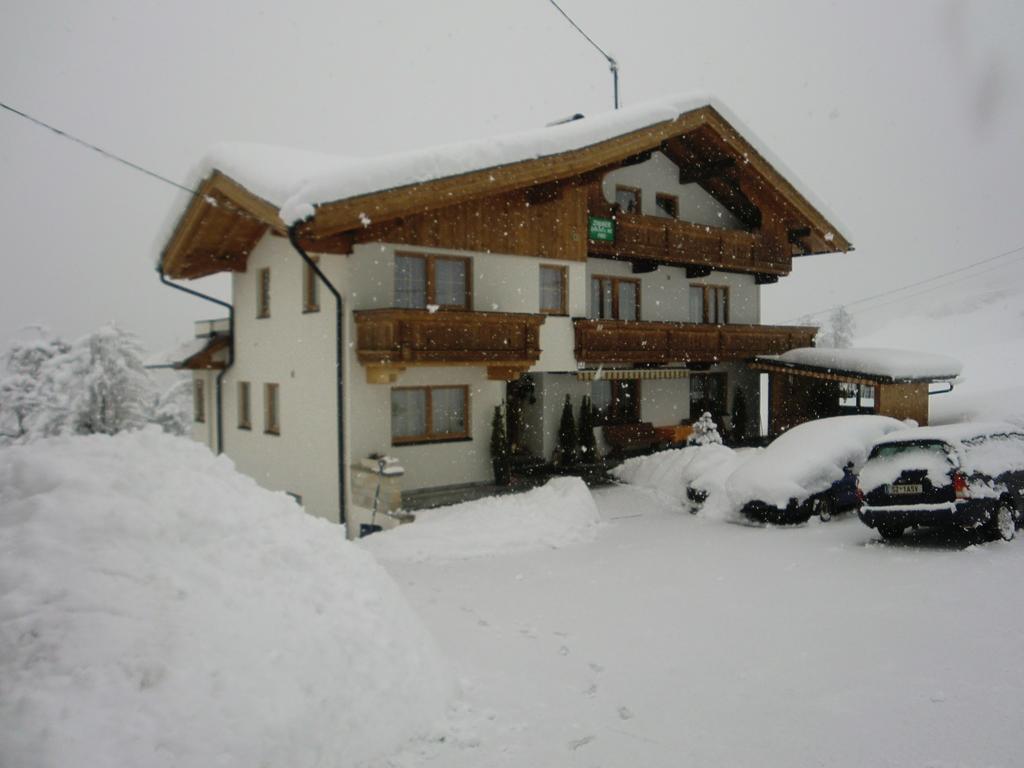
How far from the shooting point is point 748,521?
12359 millimetres

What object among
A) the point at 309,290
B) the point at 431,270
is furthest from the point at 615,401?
the point at 309,290

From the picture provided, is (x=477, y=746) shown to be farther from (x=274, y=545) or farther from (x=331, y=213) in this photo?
(x=331, y=213)

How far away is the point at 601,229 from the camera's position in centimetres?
1822

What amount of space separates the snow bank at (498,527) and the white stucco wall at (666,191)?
1018cm

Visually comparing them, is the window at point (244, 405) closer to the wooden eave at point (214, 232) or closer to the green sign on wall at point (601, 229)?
the wooden eave at point (214, 232)

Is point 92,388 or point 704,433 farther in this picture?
point 92,388

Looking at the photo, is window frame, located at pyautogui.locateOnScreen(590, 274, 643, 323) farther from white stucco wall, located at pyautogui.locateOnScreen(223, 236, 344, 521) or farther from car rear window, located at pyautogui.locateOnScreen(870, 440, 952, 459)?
car rear window, located at pyautogui.locateOnScreen(870, 440, 952, 459)

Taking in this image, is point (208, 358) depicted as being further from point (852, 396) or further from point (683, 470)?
point (852, 396)

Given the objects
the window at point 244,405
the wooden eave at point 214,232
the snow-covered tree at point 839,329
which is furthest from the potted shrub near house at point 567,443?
the snow-covered tree at point 839,329

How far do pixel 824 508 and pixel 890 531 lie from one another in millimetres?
1904

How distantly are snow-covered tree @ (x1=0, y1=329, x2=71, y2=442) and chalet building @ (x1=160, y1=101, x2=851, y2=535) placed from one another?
17.4 meters

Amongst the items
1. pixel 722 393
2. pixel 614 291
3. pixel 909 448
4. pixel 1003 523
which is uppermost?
pixel 614 291

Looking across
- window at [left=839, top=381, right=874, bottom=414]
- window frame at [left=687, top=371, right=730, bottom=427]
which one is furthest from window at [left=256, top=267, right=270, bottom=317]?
window at [left=839, top=381, right=874, bottom=414]

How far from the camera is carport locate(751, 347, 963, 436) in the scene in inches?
767
